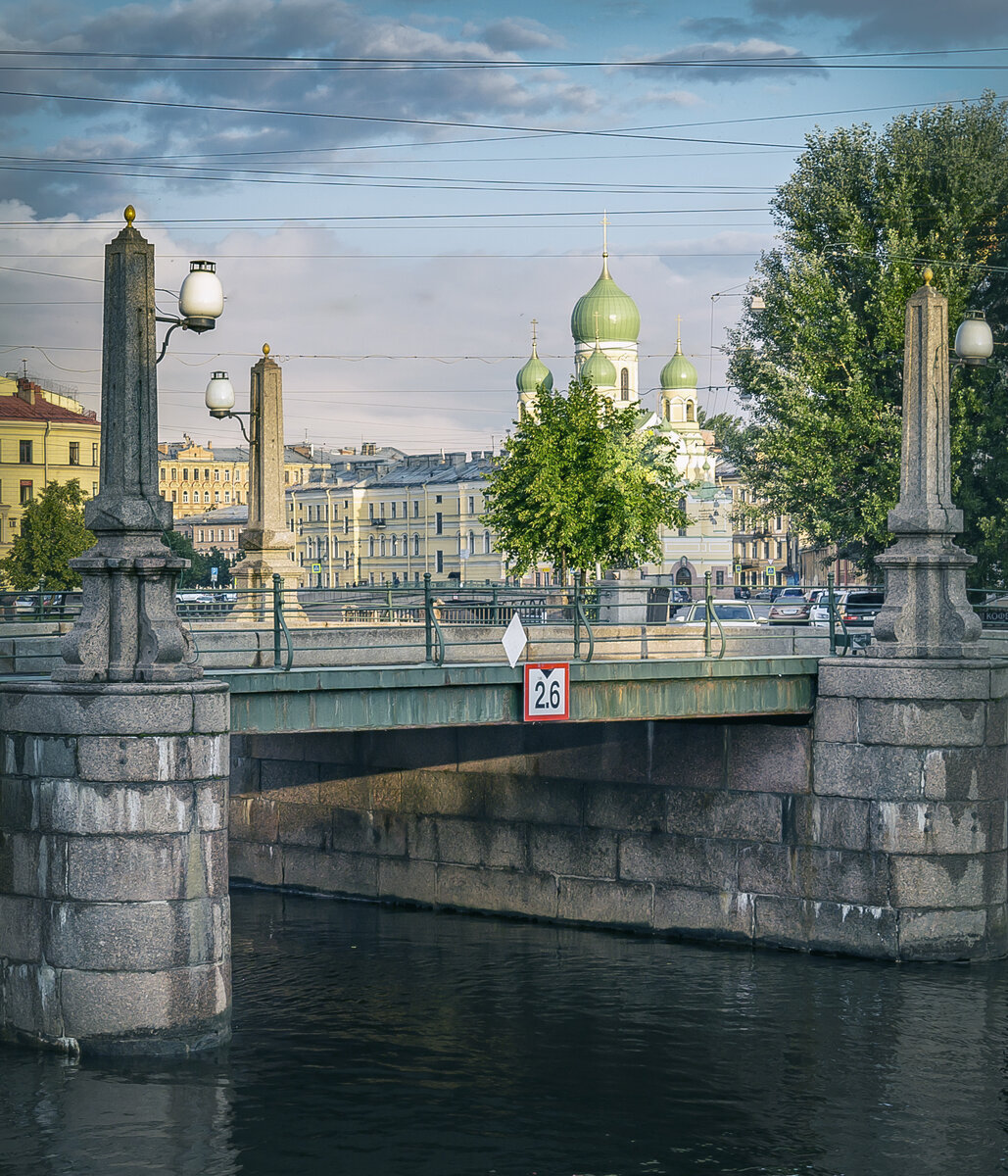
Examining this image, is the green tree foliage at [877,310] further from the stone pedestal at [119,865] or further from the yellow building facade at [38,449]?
the yellow building facade at [38,449]

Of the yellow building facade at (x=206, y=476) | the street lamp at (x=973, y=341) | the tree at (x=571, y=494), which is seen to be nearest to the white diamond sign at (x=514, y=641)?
the street lamp at (x=973, y=341)

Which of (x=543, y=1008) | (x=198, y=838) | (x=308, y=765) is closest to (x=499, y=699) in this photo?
(x=543, y=1008)

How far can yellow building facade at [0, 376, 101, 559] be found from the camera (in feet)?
268

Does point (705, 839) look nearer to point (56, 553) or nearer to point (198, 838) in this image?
point (198, 838)

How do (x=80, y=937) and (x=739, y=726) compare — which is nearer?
(x=80, y=937)

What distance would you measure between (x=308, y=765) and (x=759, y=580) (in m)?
120

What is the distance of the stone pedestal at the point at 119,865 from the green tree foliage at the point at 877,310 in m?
27.5

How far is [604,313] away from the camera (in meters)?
118

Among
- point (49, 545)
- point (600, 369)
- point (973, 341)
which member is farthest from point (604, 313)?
point (973, 341)

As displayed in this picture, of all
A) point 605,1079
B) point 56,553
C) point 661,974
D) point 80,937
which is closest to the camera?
point 80,937

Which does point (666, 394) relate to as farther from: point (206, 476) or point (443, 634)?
point (443, 634)

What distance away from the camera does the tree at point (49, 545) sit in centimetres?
6150

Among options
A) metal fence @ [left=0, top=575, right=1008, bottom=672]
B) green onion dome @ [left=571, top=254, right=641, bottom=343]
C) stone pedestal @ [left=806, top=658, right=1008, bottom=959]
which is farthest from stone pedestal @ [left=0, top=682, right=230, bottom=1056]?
green onion dome @ [left=571, top=254, right=641, bottom=343]

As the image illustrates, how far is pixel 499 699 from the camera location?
20.3m
